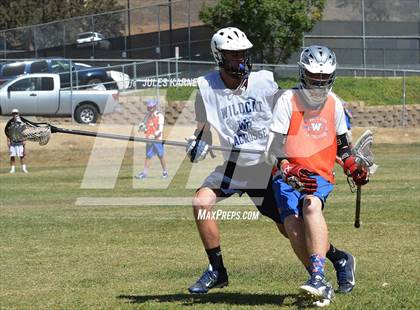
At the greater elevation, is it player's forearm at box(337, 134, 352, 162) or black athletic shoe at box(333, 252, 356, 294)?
player's forearm at box(337, 134, 352, 162)

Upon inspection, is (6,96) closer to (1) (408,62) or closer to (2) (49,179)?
(2) (49,179)

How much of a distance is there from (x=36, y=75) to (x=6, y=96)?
1351mm

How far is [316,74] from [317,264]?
1.55 meters

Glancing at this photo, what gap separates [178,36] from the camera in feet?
155

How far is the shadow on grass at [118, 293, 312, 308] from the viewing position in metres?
8.12

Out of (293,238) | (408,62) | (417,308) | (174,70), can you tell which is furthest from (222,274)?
(408,62)

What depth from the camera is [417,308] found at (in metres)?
7.73

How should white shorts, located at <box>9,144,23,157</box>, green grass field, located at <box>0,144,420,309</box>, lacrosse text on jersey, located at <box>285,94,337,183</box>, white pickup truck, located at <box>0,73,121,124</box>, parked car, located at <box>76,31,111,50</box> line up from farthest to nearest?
parked car, located at <box>76,31,111,50</box>, white pickup truck, located at <box>0,73,121,124</box>, white shorts, located at <box>9,144,23,157</box>, green grass field, located at <box>0,144,420,309</box>, lacrosse text on jersey, located at <box>285,94,337,183</box>

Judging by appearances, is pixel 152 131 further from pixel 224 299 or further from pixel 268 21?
pixel 268 21

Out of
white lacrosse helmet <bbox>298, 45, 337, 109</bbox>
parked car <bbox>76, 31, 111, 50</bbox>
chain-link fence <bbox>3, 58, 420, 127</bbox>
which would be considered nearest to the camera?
white lacrosse helmet <bbox>298, 45, 337, 109</bbox>

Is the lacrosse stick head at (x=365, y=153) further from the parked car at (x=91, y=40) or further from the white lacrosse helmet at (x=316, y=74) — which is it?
the parked car at (x=91, y=40)

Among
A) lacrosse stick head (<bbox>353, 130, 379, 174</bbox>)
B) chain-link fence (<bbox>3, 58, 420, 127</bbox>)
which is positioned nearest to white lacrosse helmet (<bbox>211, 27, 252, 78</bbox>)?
lacrosse stick head (<bbox>353, 130, 379, 174</bbox>)

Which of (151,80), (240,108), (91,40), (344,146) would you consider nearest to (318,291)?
(344,146)

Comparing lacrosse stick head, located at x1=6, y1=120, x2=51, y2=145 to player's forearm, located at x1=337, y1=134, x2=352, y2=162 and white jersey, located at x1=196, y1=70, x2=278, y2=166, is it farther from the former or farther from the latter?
player's forearm, located at x1=337, y1=134, x2=352, y2=162
